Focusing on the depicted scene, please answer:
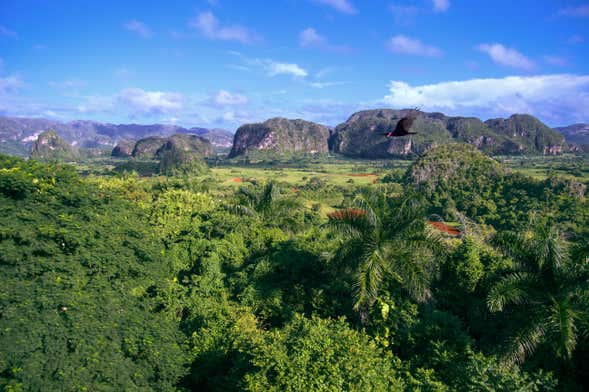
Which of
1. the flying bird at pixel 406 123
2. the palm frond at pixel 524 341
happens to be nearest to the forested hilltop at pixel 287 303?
the palm frond at pixel 524 341

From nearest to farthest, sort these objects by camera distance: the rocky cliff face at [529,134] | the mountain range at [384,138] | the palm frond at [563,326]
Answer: the palm frond at [563,326] → the mountain range at [384,138] → the rocky cliff face at [529,134]

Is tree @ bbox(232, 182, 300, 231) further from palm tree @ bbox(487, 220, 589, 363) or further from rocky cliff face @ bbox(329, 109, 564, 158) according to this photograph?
rocky cliff face @ bbox(329, 109, 564, 158)

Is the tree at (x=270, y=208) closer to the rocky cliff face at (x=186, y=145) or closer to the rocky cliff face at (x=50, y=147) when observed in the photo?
the rocky cliff face at (x=186, y=145)

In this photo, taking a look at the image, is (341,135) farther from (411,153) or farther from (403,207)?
(403,207)

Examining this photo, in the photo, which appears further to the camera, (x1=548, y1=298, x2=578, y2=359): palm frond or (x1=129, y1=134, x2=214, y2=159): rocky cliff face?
(x1=129, y1=134, x2=214, y2=159): rocky cliff face

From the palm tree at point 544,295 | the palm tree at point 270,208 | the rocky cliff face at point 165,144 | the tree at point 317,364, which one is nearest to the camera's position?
the tree at point 317,364

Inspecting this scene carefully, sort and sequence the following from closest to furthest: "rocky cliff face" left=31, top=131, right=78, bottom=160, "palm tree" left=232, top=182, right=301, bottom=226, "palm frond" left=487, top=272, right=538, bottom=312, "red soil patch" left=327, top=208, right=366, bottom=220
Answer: "palm frond" left=487, top=272, right=538, bottom=312, "red soil patch" left=327, top=208, right=366, bottom=220, "palm tree" left=232, top=182, right=301, bottom=226, "rocky cliff face" left=31, top=131, right=78, bottom=160

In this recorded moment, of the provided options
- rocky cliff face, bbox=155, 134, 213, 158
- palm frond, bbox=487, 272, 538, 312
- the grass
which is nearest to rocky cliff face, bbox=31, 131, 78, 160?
rocky cliff face, bbox=155, 134, 213, 158

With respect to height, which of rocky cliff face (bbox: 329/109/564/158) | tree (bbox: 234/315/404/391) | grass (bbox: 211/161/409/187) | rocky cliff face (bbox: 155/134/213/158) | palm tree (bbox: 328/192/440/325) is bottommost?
grass (bbox: 211/161/409/187)
